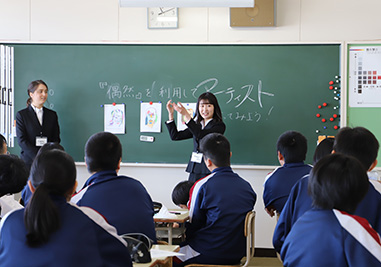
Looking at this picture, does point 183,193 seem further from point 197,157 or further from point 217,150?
point 197,157

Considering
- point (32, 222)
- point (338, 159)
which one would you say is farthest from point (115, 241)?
point (338, 159)

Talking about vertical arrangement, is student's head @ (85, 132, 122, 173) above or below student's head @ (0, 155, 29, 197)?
above

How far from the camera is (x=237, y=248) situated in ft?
8.87

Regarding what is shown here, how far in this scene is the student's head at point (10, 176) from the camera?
228 cm

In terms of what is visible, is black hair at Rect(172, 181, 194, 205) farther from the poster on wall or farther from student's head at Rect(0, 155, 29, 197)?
the poster on wall

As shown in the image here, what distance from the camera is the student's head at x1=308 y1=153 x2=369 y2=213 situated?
1.48 m

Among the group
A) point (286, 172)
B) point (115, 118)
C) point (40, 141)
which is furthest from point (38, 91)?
point (286, 172)

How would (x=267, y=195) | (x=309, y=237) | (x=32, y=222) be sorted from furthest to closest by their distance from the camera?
(x=267, y=195), (x=309, y=237), (x=32, y=222)

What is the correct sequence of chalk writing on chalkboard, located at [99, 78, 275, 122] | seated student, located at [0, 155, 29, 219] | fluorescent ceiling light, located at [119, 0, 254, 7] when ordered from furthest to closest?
chalk writing on chalkboard, located at [99, 78, 275, 122], fluorescent ceiling light, located at [119, 0, 254, 7], seated student, located at [0, 155, 29, 219]

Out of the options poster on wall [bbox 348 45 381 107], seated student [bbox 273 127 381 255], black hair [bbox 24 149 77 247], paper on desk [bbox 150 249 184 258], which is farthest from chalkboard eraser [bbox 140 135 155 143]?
black hair [bbox 24 149 77 247]

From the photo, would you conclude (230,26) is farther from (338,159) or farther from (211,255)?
(338,159)

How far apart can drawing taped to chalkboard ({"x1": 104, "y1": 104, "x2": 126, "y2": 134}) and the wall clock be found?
0.92 m

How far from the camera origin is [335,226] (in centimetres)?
Answer: 144

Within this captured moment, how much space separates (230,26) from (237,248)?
2.60 metres
